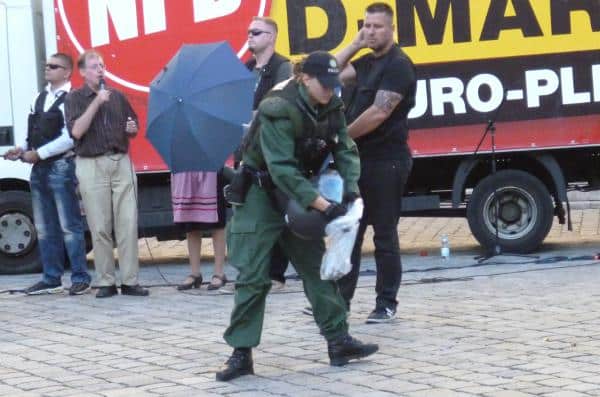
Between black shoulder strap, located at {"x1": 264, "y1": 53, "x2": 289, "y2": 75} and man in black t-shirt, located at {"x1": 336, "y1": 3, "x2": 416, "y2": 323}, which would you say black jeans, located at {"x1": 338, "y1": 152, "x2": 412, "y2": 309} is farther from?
black shoulder strap, located at {"x1": 264, "y1": 53, "x2": 289, "y2": 75}

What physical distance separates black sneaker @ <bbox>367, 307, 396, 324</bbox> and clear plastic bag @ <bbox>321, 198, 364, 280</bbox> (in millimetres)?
1679

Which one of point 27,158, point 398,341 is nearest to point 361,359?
point 398,341

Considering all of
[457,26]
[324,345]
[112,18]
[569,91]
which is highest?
[112,18]

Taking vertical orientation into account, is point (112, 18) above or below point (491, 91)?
above

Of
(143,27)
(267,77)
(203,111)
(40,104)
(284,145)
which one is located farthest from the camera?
(143,27)

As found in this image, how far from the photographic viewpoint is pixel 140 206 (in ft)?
42.7

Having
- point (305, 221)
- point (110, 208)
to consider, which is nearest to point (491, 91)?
point (110, 208)

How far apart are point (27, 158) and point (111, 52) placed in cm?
228

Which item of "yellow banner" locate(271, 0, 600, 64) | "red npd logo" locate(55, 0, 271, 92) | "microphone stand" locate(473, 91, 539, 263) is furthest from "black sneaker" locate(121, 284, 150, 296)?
"microphone stand" locate(473, 91, 539, 263)

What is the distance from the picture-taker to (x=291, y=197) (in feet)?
22.7

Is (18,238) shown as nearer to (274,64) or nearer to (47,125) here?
(47,125)

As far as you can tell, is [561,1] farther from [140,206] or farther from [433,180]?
[140,206]

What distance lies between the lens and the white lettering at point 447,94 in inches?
495

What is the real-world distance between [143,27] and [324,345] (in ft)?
18.3
